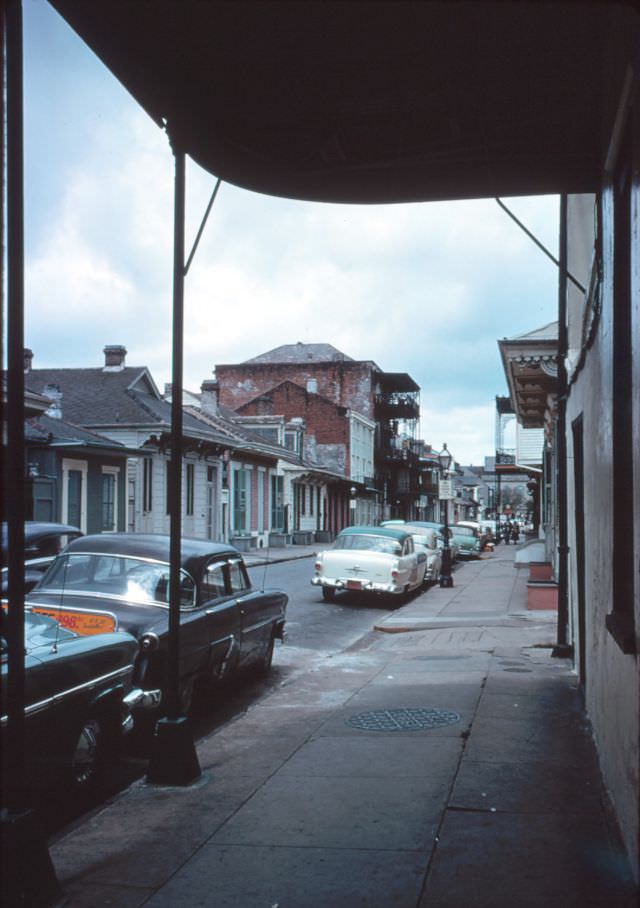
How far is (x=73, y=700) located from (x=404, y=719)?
2.92 metres

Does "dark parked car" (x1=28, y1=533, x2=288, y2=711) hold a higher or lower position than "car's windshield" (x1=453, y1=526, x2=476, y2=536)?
higher

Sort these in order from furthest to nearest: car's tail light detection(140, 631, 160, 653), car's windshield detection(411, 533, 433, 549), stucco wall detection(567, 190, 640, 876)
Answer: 1. car's windshield detection(411, 533, 433, 549)
2. car's tail light detection(140, 631, 160, 653)
3. stucco wall detection(567, 190, 640, 876)

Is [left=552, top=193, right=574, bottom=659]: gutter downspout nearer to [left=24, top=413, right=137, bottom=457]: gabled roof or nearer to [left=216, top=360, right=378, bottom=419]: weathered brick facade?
[left=24, top=413, right=137, bottom=457]: gabled roof

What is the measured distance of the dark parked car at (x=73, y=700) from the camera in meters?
5.22

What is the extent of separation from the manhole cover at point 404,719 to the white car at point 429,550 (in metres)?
14.0

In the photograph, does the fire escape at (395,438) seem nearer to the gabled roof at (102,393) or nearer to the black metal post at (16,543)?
the gabled roof at (102,393)

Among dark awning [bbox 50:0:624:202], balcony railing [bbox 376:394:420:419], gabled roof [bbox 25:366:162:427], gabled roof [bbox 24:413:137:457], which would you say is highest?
balcony railing [bbox 376:394:420:419]

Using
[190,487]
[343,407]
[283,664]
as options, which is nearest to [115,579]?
[283,664]

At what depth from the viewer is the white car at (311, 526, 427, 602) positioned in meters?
18.1

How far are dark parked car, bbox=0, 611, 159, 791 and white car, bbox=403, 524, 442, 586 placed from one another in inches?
625

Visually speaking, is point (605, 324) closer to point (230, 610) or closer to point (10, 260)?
point (10, 260)

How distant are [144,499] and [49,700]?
91.3 feet

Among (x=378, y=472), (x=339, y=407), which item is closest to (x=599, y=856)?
(x=339, y=407)

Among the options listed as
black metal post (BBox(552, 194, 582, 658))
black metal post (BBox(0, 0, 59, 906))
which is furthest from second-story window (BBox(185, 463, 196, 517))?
black metal post (BBox(0, 0, 59, 906))
